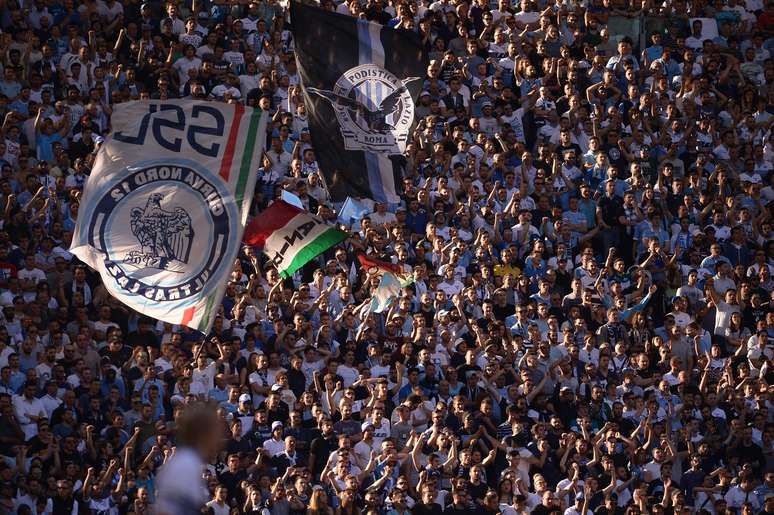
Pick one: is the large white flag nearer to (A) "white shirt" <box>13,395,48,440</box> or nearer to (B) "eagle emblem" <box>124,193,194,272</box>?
(B) "eagle emblem" <box>124,193,194,272</box>

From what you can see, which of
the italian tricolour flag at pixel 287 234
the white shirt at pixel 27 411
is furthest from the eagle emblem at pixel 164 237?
the white shirt at pixel 27 411

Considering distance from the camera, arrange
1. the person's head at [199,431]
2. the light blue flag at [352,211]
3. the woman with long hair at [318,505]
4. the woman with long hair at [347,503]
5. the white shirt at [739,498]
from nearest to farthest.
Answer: the person's head at [199,431], the woman with long hair at [318,505], the woman with long hair at [347,503], the white shirt at [739,498], the light blue flag at [352,211]

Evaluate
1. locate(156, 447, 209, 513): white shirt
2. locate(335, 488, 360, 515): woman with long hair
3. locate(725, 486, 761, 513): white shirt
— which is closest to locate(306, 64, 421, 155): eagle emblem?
locate(335, 488, 360, 515): woman with long hair

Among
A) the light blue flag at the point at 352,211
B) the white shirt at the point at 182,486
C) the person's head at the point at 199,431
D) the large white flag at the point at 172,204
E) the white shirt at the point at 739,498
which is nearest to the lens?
the white shirt at the point at 182,486

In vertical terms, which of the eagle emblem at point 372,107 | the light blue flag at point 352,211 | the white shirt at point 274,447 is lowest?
the white shirt at point 274,447

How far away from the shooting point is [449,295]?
2281 cm

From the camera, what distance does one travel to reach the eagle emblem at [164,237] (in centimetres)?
1496

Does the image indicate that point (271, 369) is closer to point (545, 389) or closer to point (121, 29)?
point (545, 389)

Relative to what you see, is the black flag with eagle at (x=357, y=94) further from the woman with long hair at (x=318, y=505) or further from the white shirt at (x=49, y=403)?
the white shirt at (x=49, y=403)

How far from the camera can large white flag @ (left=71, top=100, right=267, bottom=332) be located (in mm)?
14961

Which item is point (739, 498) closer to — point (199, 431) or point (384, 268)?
point (384, 268)

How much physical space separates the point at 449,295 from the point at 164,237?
8.33 m

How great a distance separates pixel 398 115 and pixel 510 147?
6403 millimetres

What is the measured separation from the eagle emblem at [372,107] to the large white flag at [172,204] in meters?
3.07
